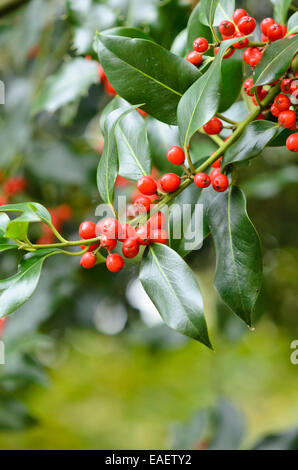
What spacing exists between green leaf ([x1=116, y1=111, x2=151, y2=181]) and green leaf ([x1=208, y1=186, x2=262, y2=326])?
3.4 inches

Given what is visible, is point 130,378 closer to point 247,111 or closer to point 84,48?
point 84,48

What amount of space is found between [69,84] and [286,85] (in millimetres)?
610

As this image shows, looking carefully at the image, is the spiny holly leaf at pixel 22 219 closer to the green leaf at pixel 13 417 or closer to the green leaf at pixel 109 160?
the green leaf at pixel 109 160

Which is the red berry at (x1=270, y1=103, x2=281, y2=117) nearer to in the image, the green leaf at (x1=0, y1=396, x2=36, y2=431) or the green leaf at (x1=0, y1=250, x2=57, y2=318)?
the green leaf at (x1=0, y1=250, x2=57, y2=318)

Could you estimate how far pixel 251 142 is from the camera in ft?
1.46

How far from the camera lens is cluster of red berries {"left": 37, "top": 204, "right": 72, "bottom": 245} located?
1.33 metres

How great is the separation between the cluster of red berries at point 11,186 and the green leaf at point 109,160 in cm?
75

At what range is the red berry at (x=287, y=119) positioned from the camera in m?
0.43

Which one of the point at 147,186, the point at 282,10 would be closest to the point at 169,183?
the point at 147,186

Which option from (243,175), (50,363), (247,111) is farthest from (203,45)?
(50,363)

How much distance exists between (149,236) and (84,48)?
0.53m

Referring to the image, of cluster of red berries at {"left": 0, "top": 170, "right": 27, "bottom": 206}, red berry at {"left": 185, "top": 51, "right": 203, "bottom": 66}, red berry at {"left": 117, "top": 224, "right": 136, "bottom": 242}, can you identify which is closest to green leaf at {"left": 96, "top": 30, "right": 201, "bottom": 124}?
red berry at {"left": 185, "top": 51, "right": 203, "bottom": 66}

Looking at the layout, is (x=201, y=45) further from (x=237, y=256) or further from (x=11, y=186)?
(x=11, y=186)
